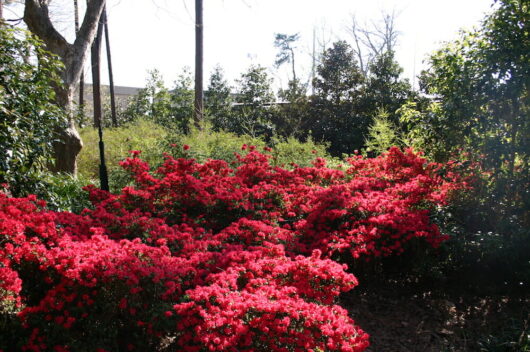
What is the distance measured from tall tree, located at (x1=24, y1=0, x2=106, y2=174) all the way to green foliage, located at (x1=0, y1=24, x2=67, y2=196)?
2074 mm

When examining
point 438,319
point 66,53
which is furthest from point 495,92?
point 66,53

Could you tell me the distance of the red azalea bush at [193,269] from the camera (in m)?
2.59

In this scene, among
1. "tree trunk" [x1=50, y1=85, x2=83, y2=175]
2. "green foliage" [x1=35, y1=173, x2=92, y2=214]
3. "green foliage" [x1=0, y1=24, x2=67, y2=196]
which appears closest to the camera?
"green foliage" [x1=0, y1=24, x2=67, y2=196]

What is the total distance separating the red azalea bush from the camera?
2.59 m

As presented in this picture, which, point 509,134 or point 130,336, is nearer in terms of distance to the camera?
point 130,336

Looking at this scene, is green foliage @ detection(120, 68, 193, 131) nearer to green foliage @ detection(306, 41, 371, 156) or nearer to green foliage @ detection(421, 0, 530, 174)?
green foliage @ detection(306, 41, 371, 156)

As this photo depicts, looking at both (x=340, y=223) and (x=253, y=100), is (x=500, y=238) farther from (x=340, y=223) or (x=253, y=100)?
(x=253, y=100)

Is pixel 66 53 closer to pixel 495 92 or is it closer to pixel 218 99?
pixel 495 92

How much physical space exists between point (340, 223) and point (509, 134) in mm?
1990

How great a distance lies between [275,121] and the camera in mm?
14930

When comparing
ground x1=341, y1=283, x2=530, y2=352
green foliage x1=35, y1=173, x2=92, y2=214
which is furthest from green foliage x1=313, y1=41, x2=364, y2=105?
ground x1=341, y1=283, x2=530, y2=352

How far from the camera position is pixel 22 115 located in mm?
4344

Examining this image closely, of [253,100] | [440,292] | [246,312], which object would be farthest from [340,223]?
[253,100]

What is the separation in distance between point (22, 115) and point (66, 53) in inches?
140
